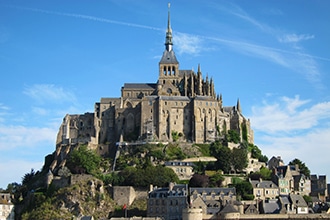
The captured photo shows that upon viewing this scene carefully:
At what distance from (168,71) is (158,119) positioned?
47.6 ft

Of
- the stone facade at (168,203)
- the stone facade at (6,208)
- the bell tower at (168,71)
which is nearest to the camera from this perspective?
the stone facade at (168,203)

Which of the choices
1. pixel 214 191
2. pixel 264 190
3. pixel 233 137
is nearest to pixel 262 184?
pixel 264 190

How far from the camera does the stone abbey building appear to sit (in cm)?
9625

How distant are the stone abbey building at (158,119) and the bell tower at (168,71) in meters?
0.22

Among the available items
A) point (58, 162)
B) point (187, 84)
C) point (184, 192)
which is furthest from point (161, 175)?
point (187, 84)

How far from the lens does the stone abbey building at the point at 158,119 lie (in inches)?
3789

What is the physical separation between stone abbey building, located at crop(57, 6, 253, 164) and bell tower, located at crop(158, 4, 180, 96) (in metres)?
0.22

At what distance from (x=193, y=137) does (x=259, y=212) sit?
87.3 ft

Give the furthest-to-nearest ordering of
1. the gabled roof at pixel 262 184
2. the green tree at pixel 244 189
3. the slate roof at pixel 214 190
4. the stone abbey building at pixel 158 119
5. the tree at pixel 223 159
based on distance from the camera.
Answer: the stone abbey building at pixel 158 119 < the tree at pixel 223 159 < the gabled roof at pixel 262 184 < the green tree at pixel 244 189 < the slate roof at pixel 214 190

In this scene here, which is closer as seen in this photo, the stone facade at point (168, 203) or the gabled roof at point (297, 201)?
the stone facade at point (168, 203)

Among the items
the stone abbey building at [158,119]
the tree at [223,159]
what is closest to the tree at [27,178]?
the stone abbey building at [158,119]

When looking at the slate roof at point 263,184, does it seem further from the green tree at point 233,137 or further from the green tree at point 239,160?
the green tree at point 233,137

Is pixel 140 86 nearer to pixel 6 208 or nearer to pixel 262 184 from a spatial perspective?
pixel 6 208

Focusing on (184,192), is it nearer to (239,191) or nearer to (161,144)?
(239,191)
